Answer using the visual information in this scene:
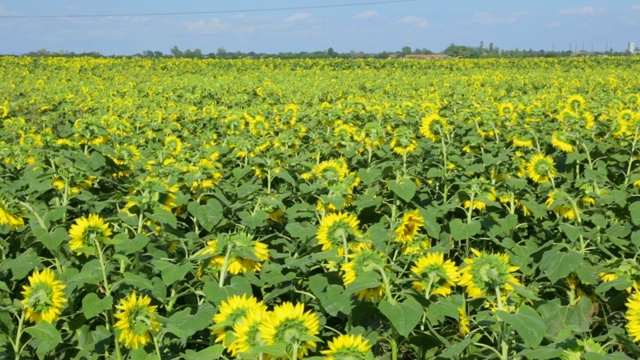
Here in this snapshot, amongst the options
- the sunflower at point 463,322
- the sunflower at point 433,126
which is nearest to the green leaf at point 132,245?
the sunflower at point 463,322

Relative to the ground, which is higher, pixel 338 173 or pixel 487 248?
pixel 338 173

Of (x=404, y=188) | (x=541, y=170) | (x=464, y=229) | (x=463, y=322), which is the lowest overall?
(x=463, y=322)

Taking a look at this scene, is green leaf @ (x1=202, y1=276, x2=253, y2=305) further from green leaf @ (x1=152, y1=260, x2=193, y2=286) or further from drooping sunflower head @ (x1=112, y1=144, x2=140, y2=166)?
drooping sunflower head @ (x1=112, y1=144, x2=140, y2=166)

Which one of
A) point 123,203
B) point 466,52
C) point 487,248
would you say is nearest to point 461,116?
point 487,248

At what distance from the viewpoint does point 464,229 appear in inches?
105

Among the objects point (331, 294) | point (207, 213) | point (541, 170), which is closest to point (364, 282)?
point (331, 294)

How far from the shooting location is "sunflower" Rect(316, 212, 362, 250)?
81.1 inches

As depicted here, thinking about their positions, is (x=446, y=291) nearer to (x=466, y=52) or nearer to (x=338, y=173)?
(x=338, y=173)

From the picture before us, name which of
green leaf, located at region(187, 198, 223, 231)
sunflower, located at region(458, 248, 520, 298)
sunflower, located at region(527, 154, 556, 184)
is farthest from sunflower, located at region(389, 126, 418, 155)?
sunflower, located at region(458, 248, 520, 298)

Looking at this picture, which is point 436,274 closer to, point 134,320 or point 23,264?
point 134,320

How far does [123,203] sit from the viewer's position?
3.17m

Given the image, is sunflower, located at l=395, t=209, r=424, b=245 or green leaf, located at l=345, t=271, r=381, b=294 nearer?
green leaf, located at l=345, t=271, r=381, b=294

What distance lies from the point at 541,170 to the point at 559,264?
1.27m

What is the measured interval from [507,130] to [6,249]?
3.89 metres
